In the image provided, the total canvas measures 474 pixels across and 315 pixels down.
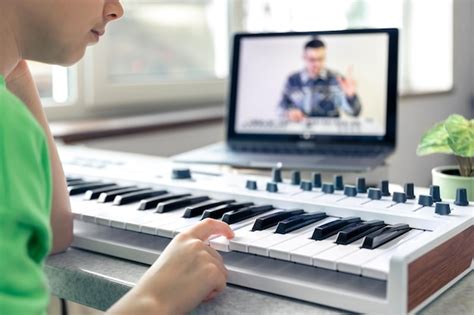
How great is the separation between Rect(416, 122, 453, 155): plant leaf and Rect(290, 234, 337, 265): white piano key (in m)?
0.31

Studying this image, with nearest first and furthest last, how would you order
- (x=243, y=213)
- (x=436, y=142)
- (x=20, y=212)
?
(x=20, y=212)
(x=243, y=213)
(x=436, y=142)

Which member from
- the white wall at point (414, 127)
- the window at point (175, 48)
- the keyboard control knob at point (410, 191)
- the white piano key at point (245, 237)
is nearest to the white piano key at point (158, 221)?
the white piano key at point (245, 237)

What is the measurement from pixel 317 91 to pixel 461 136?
0.75 meters

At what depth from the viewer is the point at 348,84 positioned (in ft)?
5.61

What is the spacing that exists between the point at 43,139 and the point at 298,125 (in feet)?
3.76

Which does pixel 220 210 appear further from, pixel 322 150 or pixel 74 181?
pixel 322 150

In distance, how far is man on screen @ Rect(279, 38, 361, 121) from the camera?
171 centimetres

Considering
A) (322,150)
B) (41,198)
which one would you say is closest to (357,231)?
(41,198)

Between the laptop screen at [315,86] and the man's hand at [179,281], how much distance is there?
3.12 feet

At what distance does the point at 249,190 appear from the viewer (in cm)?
108

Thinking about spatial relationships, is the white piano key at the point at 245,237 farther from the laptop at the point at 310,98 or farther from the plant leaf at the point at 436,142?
the laptop at the point at 310,98

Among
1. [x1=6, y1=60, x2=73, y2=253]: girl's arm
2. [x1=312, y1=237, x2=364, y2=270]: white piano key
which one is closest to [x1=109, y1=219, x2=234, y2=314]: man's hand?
[x1=312, y1=237, x2=364, y2=270]: white piano key

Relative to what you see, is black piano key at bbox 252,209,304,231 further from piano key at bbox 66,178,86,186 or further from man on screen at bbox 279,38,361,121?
man on screen at bbox 279,38,361,121

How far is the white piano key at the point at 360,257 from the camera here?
71 cm
